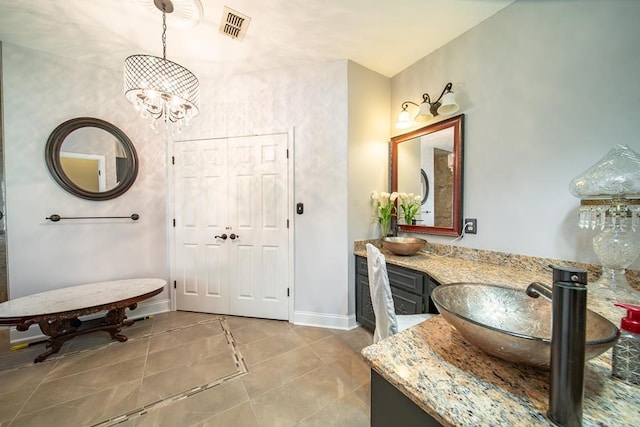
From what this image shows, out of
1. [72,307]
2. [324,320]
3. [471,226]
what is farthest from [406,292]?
[72,307]

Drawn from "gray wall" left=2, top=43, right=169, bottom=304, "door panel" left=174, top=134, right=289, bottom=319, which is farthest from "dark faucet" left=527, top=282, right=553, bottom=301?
"gray wall" left=2, top=43, right=169, bottom=304

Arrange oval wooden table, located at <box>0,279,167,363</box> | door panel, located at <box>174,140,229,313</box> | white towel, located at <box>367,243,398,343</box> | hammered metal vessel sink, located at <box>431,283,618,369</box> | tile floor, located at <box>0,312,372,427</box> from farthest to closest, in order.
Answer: door panel, located at <box>174,140,229,313</box>, oval wooden table, located at <box>0,279,167,363</box>, tile floor, located at <box>0,312,372,427</box>, white towel, located at <box>367,243,398,343</box>, hammered metal vessel sink, located at <box>431,283,618,369</box>

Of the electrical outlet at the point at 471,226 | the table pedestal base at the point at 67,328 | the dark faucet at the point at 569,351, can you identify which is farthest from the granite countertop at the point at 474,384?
the table pedestal base at the point at 67,328

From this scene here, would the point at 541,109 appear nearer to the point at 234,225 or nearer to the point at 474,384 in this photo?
the point at 474,384

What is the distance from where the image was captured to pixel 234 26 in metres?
1.91

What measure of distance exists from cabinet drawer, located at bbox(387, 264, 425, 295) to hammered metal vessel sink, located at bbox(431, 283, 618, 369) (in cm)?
83

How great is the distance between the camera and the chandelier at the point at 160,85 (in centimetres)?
166

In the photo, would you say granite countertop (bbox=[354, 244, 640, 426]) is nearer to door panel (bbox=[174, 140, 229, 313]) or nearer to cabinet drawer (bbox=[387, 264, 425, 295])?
cabinet drawer (bbox=[387, 264, 425, 295])

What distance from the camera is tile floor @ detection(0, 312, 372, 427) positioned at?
4.48 feet

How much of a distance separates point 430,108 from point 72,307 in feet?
11.6

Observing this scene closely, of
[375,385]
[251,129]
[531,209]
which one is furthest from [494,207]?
[251,129]

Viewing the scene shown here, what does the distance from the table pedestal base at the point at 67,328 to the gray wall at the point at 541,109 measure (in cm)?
324

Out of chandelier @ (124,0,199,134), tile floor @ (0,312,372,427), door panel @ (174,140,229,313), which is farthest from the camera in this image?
door panel @ (174,140,229,313)

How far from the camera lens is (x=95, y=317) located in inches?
96.1
